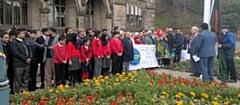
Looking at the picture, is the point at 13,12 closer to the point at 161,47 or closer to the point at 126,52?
the point at 126,52

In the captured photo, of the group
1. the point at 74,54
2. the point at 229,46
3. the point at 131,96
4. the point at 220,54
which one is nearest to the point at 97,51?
the point at 74,54

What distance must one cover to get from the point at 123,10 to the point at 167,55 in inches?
367

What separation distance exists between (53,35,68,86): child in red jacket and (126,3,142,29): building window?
49.9 feet

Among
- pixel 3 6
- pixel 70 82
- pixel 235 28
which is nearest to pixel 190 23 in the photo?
pixel 235 28

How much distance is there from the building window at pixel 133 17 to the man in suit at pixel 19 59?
16.2 m

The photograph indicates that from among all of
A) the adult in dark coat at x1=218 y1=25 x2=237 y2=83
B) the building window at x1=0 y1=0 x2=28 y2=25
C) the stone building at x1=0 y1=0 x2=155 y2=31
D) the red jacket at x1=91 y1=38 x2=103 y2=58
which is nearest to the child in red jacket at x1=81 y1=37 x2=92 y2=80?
the red jacket at x1=91 y1=38 x2=103 y2=58

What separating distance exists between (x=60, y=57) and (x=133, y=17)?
1661 centimetres

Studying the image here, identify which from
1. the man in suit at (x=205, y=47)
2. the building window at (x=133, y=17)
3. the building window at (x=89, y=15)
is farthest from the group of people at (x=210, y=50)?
the building window at (x=133, y=17)

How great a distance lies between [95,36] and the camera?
9547 mm

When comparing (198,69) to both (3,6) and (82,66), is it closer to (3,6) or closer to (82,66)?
(82,66)

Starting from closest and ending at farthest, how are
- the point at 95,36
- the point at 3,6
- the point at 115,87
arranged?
the point at 115,87, the point at 95,36, the point at 3,6

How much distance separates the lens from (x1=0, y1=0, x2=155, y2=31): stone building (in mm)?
14930

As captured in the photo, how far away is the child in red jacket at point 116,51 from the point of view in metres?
10.1

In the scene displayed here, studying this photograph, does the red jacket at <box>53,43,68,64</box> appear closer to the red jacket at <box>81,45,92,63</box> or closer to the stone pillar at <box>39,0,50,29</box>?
the red jacket at <box>81,45,92,63</box>
